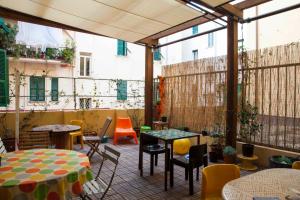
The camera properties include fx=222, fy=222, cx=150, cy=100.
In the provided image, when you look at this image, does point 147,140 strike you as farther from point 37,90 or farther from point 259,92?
point 37,90

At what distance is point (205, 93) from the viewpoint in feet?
18.6

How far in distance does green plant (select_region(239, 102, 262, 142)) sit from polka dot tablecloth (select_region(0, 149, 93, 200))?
343 cm

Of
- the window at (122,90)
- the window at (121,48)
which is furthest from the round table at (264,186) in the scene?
the window at (121,48)

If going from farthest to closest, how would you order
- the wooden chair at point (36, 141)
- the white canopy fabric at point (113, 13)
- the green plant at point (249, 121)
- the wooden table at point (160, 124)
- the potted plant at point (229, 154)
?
the wooden table at point (160, 124) < the wooden chair at point (36, 141) < the green plant at point (249, 121) < the potted plant at point (229, 154) < the white canopy fabric at point (113, 13)

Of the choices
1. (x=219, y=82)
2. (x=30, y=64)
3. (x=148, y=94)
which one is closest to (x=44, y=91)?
(x=30, y=64)

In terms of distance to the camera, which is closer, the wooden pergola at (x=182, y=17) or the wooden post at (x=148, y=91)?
the wooden pergola at (x=182, y=17)

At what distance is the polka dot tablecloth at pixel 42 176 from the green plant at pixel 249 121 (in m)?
3.43

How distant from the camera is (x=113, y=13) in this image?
4.52 meters

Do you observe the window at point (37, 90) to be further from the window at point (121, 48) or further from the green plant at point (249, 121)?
the green plant at point (249, 121)

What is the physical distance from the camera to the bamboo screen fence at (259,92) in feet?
13.5

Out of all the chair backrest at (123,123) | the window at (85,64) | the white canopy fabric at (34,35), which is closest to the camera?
the chair backrest at (123,123)

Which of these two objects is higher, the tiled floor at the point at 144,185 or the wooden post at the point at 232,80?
the wooden post at the point at 232,80

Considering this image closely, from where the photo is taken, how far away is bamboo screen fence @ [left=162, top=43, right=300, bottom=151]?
411cm

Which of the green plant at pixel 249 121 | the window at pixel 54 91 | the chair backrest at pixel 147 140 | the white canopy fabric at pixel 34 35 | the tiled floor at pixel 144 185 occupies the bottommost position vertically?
the tiled floor at pixel 144 185
